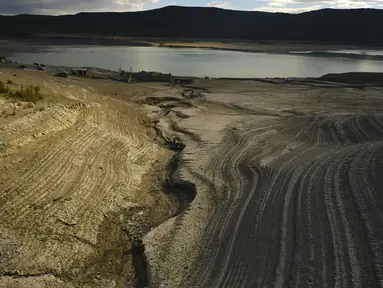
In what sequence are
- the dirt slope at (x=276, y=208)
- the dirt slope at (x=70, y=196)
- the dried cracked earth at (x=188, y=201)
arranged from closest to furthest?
the dirt slope at (x=276, y=208), the dried cracked earth at (x=188, y=201), the dirt slope at (x=70, y=196)

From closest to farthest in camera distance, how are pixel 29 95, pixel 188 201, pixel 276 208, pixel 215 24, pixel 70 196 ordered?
pixel 276 208
pixel 70 196
pixel 188 201
pixel 29 95
pixel 215 24

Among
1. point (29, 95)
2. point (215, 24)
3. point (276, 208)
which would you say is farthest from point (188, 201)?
point (215, 24)

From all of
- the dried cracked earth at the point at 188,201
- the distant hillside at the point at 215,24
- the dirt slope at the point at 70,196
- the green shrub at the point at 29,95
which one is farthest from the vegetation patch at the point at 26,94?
the distant hillside at the point at 215,24

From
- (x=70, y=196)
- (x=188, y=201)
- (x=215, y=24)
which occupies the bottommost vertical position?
(x=188, y=201)

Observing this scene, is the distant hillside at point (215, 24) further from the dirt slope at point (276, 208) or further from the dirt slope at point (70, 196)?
the dirt slope at point (70, 196)

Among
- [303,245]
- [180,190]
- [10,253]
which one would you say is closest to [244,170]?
[180,190]

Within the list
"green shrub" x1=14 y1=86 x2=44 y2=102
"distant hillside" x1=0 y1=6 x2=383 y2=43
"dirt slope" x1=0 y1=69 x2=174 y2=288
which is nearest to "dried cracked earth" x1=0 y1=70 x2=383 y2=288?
"dirt slope" x1=0 y1=69 x2=174 y2=288

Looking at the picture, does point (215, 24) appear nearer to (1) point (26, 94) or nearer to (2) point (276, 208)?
(1) point (26, 94)
